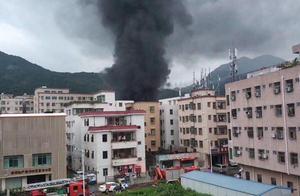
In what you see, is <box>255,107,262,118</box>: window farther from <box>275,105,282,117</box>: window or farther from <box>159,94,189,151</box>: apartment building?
<box>159,94,189,151</box>: apartment building

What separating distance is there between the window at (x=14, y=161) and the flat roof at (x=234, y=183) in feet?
58.3

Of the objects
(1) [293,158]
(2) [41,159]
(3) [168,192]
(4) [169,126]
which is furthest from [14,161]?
(4) [169,126]

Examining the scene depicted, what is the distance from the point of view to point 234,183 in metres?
32.5

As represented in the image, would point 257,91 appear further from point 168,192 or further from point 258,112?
point 168,192

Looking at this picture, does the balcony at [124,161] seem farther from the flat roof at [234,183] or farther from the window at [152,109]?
the window at [152,109]

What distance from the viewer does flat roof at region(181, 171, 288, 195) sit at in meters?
29.0

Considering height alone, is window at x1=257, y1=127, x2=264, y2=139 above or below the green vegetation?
above

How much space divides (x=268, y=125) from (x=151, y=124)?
39049 millimetres

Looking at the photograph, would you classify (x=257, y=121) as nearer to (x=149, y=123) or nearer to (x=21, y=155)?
(x=21, y=155)

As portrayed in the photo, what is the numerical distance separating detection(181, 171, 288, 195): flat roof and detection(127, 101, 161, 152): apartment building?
34356 millimetres

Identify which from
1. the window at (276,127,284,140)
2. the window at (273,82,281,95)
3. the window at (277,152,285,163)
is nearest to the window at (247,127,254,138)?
the window at (276,127,284,140)

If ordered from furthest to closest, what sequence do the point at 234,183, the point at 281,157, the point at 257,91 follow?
the point at 257,91 → the point at 281,157 → the point at 234,183

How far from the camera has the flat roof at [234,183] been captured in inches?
1142

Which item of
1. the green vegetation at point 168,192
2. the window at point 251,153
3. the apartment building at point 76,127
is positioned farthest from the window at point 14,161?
the window at point 251,153
